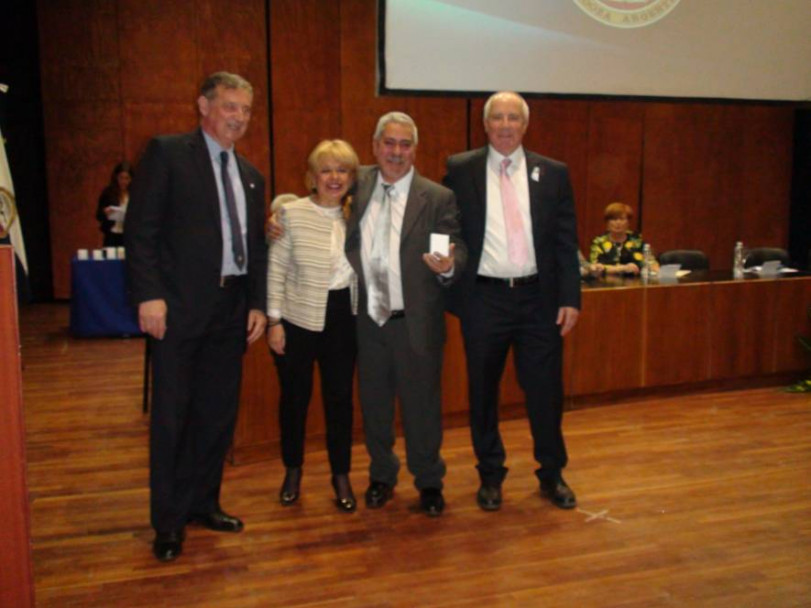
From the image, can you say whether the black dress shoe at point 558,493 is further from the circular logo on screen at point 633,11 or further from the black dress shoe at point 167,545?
the circular logo on screen at point 633,11

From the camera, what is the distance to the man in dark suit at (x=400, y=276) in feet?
10.5

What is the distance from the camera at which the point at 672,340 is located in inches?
206

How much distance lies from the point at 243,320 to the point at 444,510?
116cm

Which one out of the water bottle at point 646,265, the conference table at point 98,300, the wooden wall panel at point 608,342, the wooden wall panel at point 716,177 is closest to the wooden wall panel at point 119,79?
the conference table at point 98,300

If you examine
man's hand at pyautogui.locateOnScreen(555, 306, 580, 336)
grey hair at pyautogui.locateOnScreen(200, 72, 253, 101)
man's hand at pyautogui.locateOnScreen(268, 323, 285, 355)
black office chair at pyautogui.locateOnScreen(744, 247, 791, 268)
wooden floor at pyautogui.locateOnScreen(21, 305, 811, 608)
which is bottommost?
wooden floor at pyautogui.locateOnScreen(21, 305, 811, 608)

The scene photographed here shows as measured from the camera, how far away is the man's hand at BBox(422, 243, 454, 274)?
10.0 ft

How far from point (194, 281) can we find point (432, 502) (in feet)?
4.40

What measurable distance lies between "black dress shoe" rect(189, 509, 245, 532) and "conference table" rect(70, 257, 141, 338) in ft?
13.9

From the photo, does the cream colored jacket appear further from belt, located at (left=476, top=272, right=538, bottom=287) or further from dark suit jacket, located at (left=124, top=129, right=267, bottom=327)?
belt, located at (left=476, top=272, right=538, bottom=287)

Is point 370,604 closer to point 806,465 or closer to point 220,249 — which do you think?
point 220,249

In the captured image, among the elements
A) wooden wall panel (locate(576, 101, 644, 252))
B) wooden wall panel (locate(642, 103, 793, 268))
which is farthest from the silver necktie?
wooden wall panel (locate(642, 103, 793, 268))

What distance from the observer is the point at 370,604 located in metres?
2.67

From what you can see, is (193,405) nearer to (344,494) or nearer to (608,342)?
(344,494)

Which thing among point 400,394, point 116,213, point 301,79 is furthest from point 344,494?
point 301,79
